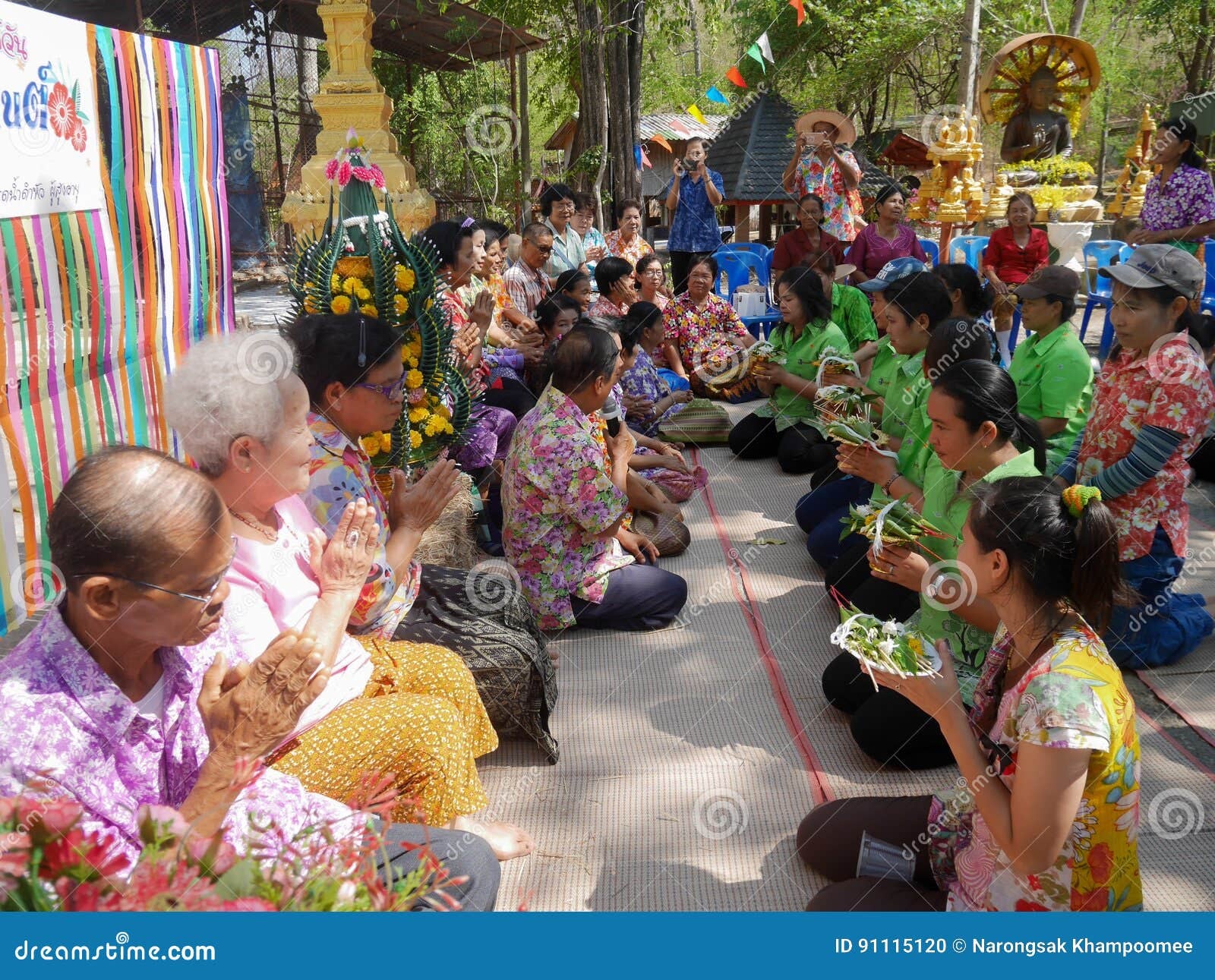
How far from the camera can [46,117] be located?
3.47 meters

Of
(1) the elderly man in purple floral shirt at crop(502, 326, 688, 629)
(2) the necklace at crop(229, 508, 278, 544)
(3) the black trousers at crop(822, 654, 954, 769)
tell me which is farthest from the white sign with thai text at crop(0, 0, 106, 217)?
(3) the black trousers at crop(822, 654, 954, 769)

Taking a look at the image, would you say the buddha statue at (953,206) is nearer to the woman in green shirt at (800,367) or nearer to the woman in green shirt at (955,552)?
the woman in green shirt at (800,367)

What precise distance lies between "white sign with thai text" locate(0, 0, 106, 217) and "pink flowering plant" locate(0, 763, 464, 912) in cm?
261

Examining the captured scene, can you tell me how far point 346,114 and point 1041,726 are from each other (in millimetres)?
8514

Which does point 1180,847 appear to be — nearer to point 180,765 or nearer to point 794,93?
point 180,765

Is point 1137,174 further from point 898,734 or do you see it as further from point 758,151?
point 898,734

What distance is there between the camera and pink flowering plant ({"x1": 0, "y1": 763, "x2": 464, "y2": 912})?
1.35 m

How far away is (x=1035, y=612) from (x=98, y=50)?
405 cm

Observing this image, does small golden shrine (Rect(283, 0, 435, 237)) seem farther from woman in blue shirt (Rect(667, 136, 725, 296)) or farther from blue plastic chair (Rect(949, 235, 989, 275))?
blue plastic chair (Rect(949, 235, 989, 275))

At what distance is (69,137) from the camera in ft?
11.8

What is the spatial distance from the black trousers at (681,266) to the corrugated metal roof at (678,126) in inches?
488

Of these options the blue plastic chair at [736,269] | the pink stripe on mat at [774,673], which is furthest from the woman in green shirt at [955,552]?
the blue plastic chair at [736,269]

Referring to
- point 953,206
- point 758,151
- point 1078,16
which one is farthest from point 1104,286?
point 1078,16

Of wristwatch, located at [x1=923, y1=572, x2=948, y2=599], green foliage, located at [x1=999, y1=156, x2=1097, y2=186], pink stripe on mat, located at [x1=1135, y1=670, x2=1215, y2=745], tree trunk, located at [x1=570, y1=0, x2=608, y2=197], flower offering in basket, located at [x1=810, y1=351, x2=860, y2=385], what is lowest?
pink stripe on mat, located at [x1=1135, y1=670, x2=1215, y2=745]
